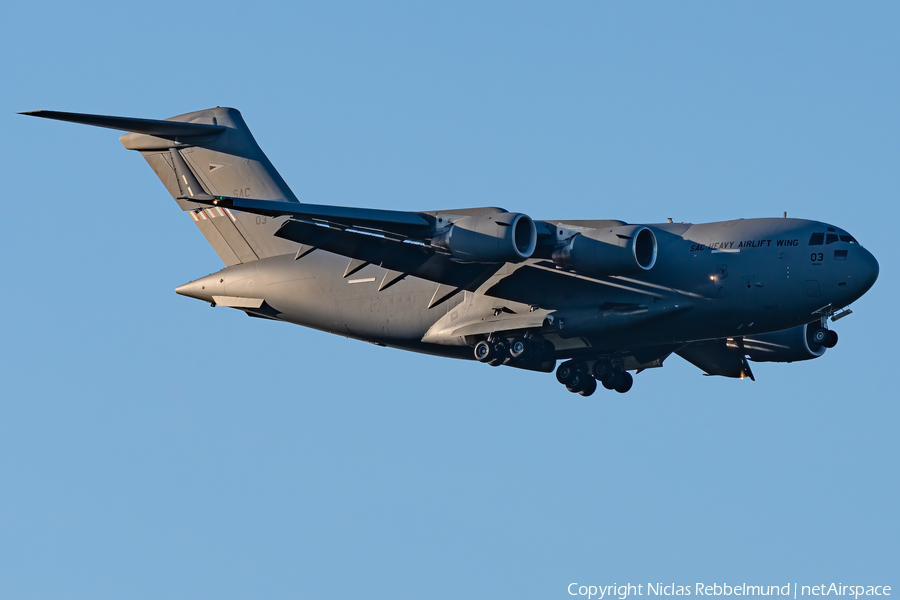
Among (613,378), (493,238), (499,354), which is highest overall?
(493,238)

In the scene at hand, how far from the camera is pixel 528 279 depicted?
696 inches

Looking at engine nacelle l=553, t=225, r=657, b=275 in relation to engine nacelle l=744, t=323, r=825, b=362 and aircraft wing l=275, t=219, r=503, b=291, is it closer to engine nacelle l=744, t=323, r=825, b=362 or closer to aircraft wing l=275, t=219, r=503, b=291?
aircraft wing l=275, t=219, r=503, b=291

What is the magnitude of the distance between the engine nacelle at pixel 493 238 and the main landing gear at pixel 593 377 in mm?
3716

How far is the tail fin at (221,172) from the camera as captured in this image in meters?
20.4

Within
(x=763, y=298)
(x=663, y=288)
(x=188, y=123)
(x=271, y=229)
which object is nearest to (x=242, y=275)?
(x=271, y=229)

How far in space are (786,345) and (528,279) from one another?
4.42 metres

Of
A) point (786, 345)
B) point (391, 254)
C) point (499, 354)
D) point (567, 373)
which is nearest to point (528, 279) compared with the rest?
point (499, 354)

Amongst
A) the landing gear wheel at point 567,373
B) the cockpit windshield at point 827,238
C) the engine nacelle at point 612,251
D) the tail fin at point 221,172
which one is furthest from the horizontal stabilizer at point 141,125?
the cockpit windshield at point 827,238

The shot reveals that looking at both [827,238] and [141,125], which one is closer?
[827,238]

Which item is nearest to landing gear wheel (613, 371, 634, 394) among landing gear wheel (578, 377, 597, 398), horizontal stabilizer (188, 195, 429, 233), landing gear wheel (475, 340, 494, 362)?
landing gear wheel (578, 377, 597, 398)

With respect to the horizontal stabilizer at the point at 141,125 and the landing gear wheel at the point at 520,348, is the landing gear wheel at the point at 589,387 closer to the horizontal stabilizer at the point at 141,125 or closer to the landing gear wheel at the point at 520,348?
the landing gear wheel at the point at 520,348

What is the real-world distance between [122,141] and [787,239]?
1142 centimetres

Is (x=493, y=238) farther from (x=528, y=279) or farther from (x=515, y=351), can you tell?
(x=515, y=351)

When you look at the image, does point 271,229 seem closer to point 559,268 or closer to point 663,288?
point 559,268
